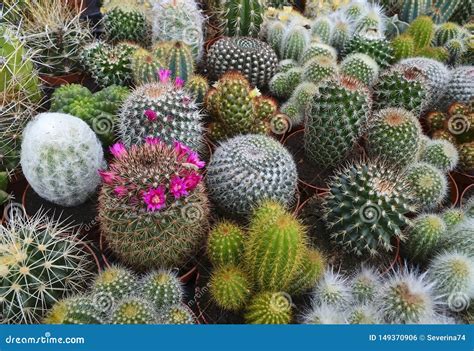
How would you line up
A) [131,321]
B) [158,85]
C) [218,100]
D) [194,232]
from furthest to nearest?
1. [218,100]
2. [158,85]
3. [194,232]
4. [131,321]

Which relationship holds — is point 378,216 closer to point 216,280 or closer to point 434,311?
point 434,311

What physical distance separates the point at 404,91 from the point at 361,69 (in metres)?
0.36

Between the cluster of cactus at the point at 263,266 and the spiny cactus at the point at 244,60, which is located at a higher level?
the spiny cactus at the point at 244,60

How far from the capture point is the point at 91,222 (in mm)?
2795

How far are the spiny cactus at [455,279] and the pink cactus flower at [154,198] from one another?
1346 mm

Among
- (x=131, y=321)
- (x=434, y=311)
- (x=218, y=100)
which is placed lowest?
(x=131, y=321)

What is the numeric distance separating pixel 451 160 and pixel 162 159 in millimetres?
1820

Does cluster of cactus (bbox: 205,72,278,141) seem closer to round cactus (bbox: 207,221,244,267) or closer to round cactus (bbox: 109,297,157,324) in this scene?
round cactus (bbox: 207,221,244,267)

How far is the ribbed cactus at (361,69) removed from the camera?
338 centimetres

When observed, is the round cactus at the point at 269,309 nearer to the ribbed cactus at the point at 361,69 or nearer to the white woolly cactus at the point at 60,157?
the white woolly cactus at the point at 60,157

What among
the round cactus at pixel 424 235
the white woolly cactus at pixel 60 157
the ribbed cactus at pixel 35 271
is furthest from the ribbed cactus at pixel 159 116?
the round cactus at pixel 424 235

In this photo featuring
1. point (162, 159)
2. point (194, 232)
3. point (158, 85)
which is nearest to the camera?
point (162, 159)

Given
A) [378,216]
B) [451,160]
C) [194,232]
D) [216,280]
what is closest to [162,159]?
[194,232]

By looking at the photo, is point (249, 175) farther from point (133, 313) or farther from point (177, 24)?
point (177, 24)
